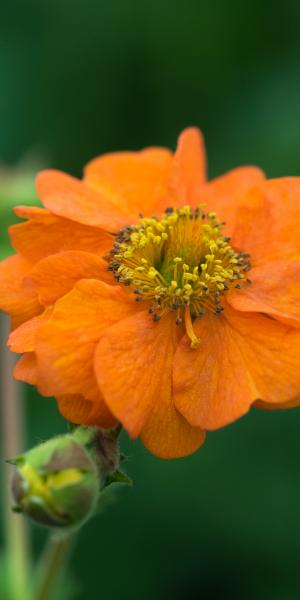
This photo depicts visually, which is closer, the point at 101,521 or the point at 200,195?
the point at 200,195

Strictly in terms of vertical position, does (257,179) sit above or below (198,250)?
above

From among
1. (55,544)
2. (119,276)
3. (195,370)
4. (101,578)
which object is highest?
(119,276)

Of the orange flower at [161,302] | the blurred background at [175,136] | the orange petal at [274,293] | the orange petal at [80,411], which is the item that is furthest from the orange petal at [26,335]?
the blurred background at [175,136]

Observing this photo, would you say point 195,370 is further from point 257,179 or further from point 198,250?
point 257,179

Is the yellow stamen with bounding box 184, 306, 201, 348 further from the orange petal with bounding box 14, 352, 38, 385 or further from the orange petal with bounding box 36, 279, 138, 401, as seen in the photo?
the orange petal with bounding box 14, 352, 38, 385

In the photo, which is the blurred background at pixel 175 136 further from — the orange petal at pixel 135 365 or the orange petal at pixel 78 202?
the orange petal at pixel 135 365

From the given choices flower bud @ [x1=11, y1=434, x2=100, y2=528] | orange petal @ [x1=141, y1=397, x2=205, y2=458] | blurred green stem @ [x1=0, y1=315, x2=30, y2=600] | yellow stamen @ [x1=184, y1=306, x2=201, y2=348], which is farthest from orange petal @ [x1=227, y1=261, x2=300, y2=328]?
blurred green stem @ [x1=0, y1=315, x2=30, y2=600]

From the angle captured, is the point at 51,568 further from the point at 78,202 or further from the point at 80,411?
the point at 78,202

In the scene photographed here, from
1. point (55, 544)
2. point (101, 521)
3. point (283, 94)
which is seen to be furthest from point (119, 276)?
point (283, 94)
